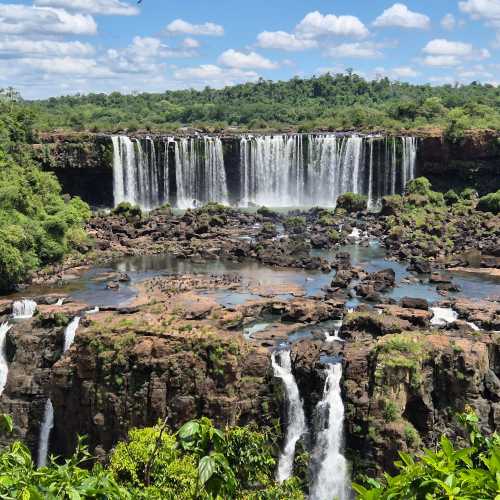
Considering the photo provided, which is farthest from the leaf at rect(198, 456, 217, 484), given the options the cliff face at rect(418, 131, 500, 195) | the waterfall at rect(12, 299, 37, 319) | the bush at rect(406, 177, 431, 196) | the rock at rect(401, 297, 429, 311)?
the cliff face at rect(418, 131, 500, 195)

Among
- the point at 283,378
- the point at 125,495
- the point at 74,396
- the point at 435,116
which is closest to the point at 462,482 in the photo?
the point at 125,495

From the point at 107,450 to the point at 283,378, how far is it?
6481mm

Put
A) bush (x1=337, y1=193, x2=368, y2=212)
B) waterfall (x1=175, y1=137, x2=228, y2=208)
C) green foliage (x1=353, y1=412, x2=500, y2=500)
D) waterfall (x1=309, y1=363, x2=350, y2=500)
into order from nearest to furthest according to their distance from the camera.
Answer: green foliage (x1=353, y1=412, x2=500, y2=500) < waterfall (x1=309, y1=363, x2=350, y2=500) < bush (x1=337, y1=193, x2=368, y2=212) < waterfall (x1=175, y1=137, x2=228, y2=208)

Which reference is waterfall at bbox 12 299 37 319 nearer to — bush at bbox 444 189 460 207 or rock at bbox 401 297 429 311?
rock at bbox 401 297 429 311

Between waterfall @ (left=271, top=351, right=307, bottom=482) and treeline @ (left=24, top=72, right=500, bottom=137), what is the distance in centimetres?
4267

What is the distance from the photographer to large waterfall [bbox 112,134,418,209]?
64438mm

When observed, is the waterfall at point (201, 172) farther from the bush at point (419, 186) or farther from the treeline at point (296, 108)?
the bush at point (419, 186)

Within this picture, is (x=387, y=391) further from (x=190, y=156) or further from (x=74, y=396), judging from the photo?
(x=190, y=156)

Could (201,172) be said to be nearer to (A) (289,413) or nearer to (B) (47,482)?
(A) (289,413)

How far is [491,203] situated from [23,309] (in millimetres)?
37490

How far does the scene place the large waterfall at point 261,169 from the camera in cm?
6444

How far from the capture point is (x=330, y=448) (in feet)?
82.2

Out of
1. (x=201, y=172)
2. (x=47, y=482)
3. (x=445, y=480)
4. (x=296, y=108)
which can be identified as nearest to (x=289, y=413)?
(x=47, y=482)

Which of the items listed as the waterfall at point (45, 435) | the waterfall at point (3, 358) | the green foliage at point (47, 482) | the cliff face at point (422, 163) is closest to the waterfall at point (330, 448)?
the waterfall at point (45, 435)
